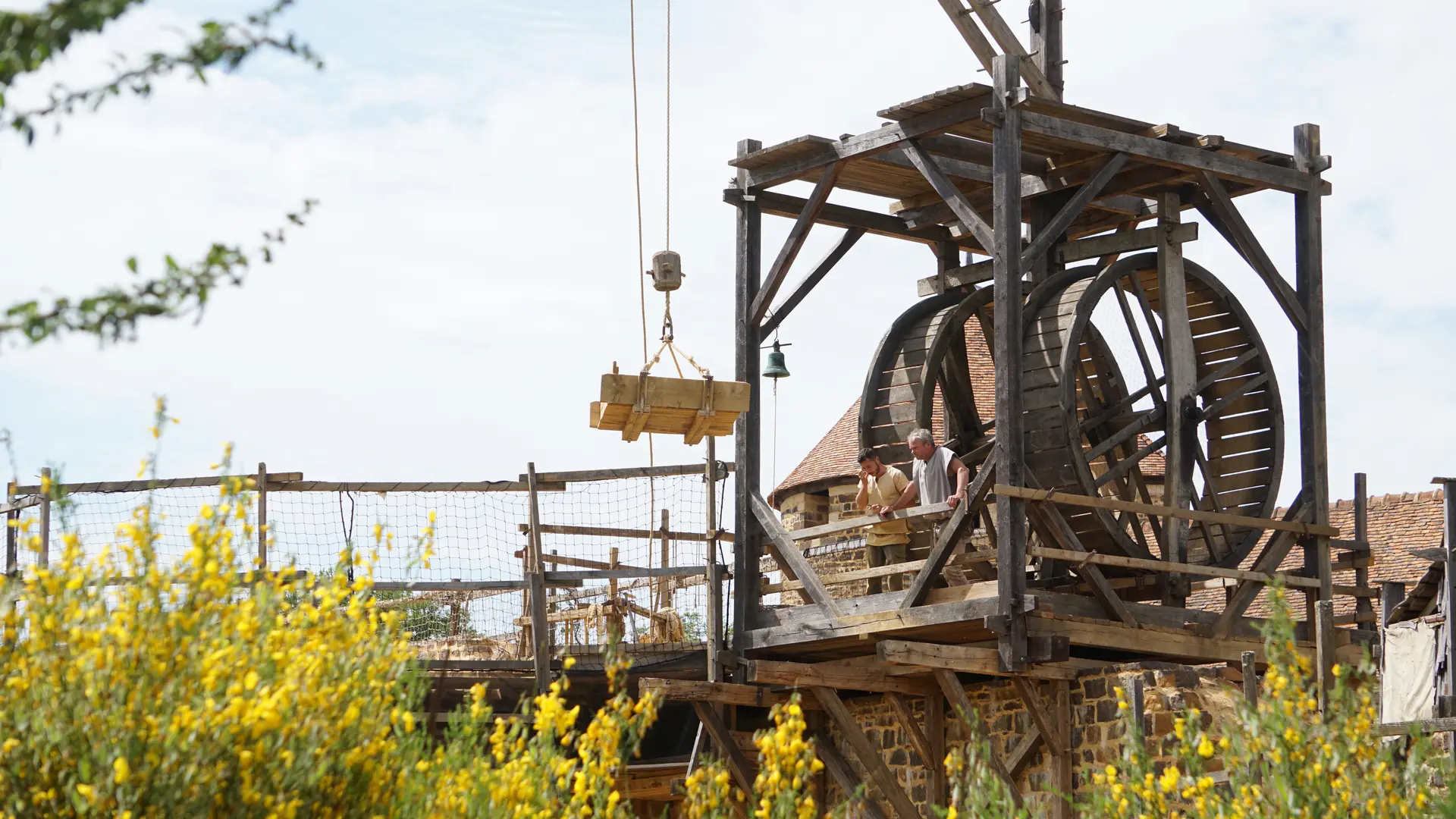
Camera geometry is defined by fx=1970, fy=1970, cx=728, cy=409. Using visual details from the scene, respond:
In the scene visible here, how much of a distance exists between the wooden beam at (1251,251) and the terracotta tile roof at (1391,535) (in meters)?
5.72

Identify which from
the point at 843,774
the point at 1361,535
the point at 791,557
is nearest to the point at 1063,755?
the point at 843,774

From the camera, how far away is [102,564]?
5.21 m

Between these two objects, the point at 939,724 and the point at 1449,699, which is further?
the point at 939,724

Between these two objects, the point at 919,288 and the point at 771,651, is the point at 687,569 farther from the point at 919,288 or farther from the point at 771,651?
the point at 919,288

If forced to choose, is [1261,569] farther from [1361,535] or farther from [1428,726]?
[1428,726]

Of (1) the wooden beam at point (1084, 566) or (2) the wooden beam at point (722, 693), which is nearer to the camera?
(1) the wooden beam at point (1084, 566)

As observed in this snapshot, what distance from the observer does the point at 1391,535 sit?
2072cm

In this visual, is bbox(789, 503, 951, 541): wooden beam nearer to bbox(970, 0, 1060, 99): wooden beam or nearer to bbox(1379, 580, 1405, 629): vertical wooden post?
bbox(970, 0, 1060, 99): wooden beam

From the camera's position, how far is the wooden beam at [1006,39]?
13547 millimetres

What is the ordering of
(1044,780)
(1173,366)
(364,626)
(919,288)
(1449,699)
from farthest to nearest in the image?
(919,288)
(1173,366)
(1044,780)
(1449,699)
(364,626)

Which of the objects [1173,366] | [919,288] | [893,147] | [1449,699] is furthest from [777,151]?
[1449,699]

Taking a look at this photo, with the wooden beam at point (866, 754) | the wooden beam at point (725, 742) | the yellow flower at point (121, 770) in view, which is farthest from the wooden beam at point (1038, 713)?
the yellow flower at point (121, 770)

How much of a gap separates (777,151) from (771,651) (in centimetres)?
334

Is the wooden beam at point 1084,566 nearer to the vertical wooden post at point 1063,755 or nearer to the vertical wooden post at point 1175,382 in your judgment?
the vertical wooden post at point 1063,755
